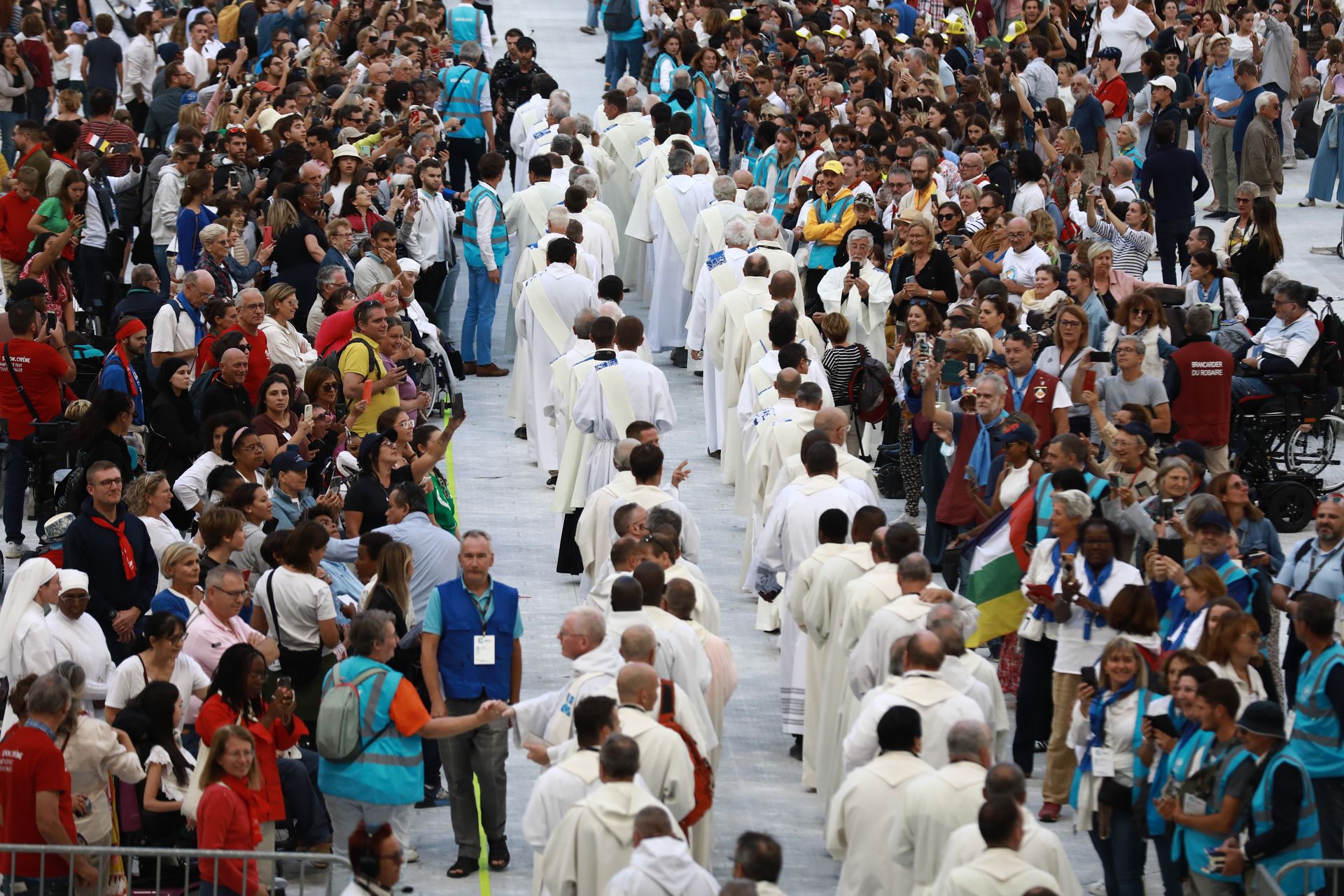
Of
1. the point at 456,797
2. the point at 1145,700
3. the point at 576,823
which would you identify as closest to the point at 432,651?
the point at 456,797

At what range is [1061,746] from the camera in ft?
35.2

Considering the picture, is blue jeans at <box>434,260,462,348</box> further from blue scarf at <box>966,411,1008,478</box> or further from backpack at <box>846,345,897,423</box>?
blue scarf at <box>966,411,1008,478</box>

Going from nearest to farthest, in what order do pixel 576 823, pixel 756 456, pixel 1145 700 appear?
1. pixel 576 823
2. pixel 1145 700
3. pixel 756 456

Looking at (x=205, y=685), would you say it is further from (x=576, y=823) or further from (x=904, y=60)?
(x=904, y=60)

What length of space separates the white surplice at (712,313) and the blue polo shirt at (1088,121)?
6.22 meters

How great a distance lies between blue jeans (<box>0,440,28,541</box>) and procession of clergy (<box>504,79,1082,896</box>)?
3.67m

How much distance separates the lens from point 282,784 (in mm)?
9641

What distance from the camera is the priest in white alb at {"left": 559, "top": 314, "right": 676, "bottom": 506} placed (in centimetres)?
1360

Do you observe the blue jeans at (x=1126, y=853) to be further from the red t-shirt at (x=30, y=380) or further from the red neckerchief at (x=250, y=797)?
the red t-shirt at (x=30, y=380)

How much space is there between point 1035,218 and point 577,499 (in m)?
4.42

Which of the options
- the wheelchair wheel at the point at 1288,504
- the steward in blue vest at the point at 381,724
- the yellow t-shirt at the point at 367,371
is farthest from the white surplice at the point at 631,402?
the wheelchair wheel at the point at 1288,504

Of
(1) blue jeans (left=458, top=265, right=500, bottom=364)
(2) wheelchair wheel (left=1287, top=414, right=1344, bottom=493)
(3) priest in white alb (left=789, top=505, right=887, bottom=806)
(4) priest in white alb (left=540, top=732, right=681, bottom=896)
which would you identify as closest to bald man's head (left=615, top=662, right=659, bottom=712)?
(4) priest in white alb (left=540, top=732, right=681, bottom=896)

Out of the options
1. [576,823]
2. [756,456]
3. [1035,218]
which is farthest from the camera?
[1035,218]

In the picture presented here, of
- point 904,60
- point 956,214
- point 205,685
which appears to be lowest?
point 205,685
